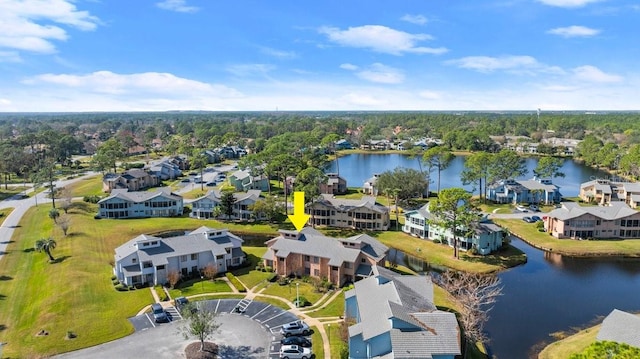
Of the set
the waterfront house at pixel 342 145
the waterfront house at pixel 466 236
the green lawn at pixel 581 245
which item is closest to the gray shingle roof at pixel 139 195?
the waterfront house at pixel 466 236

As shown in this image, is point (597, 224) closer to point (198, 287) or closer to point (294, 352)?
point (294, 352)

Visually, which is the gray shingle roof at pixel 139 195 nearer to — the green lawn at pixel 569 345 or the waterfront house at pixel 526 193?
the waterfront house at pixel 526 193

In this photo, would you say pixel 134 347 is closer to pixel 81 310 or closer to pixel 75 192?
pixel 81 310

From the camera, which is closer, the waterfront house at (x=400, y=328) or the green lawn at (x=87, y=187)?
the waterfront house at (x=400, y=328)

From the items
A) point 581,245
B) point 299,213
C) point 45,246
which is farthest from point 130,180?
point 581,245

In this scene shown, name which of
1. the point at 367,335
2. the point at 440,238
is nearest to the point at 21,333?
the point at 367,335

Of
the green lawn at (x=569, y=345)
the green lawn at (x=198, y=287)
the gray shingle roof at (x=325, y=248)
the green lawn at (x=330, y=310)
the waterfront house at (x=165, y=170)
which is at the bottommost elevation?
the green lawn at (x=569, y=345)

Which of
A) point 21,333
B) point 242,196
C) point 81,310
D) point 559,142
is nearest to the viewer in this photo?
point 21,333
